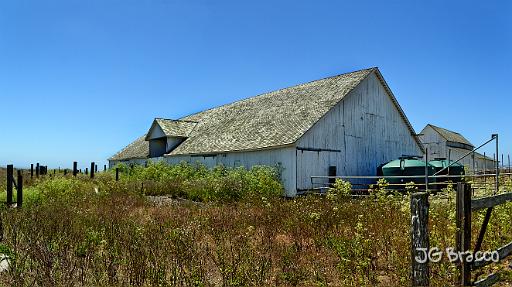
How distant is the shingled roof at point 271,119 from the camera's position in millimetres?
23469

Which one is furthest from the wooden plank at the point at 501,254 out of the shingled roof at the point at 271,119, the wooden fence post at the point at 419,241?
the shingled roof at the point at 271,119

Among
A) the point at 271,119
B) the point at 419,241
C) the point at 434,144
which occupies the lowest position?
the point at 419,241

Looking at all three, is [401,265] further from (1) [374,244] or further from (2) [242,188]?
(2) [242,188]

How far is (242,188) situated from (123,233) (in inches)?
466

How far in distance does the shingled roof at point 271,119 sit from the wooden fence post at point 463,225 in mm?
15924

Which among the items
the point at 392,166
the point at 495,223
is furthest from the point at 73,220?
the point at 392,166

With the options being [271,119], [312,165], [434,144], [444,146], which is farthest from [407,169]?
[434,144]

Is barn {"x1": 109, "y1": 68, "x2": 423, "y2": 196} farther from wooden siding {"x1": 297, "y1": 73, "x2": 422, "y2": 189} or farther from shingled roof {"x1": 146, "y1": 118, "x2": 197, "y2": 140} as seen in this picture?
shingled roof {"x1": 146, "y1": 118, "x2": 197, "y2": 140}

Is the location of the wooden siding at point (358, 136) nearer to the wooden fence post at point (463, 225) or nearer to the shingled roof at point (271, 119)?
the shingled roof at point (271, 119)

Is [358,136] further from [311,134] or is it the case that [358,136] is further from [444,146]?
[444,146]

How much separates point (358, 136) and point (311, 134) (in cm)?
463

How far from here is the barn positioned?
2222 centimetres

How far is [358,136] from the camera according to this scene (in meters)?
25.4

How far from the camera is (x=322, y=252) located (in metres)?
7.92
